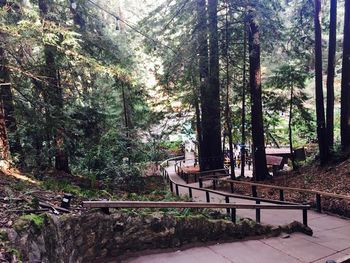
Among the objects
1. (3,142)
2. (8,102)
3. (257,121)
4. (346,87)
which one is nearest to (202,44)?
(257,121)

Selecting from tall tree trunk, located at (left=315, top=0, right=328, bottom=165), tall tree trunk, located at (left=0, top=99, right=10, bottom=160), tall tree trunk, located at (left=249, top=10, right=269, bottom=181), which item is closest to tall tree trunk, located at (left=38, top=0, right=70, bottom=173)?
tall tree trunk, located at (left=0, top=99, right=10, bottom=160)

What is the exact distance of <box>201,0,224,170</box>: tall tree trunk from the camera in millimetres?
13834

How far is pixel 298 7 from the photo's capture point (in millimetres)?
15336

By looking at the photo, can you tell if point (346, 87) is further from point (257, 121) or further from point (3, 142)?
point (3, 142)

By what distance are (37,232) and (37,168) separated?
7.37m

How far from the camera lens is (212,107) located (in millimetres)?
15977

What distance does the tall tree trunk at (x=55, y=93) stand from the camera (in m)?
8.75

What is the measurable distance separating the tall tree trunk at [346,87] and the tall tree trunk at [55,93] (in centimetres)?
1025

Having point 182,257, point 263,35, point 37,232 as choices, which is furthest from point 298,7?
point 37,232

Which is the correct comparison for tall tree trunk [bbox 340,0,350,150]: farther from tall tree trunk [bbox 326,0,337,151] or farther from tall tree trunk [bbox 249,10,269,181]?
→ tall tree trunk [bbox 249,10,269,181]

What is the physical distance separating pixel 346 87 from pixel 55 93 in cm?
1046

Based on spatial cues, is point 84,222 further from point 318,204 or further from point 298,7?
point 298,7

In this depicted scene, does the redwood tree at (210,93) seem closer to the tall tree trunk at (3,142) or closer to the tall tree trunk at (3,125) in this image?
the tall tree trunk at (3,125)

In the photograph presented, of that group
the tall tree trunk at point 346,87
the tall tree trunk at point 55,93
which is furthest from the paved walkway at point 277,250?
the tall tree trunk at point 346,87
